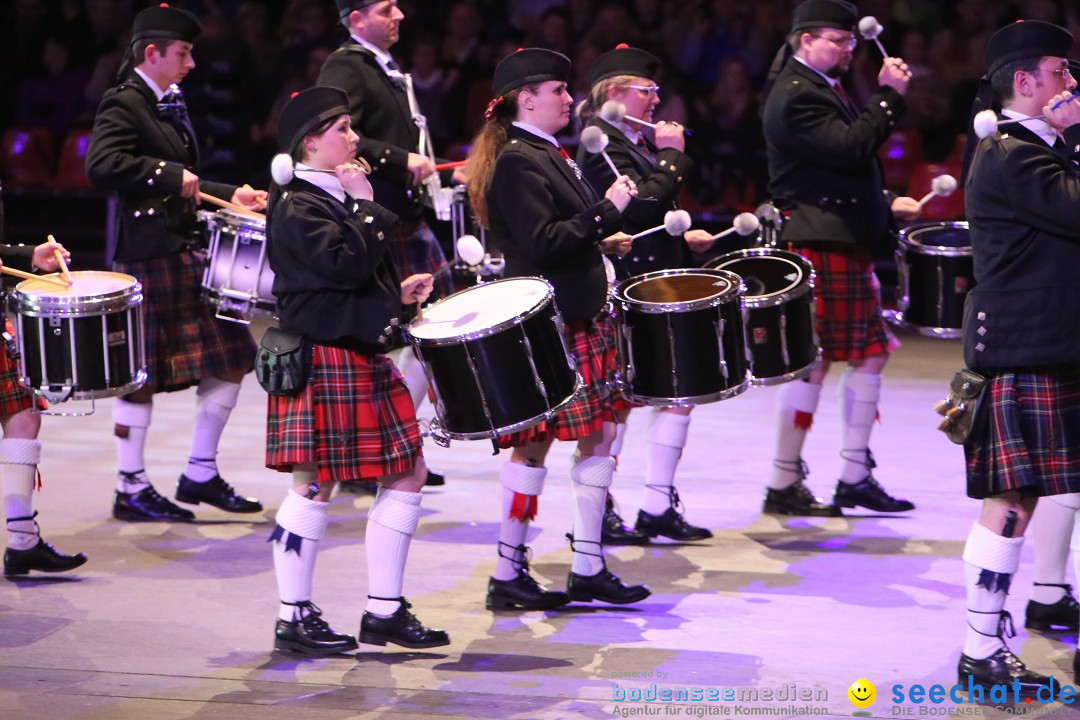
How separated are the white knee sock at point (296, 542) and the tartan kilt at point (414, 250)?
178 cm

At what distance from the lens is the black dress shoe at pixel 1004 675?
3.68 metres

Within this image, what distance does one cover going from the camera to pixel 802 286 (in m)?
4.97

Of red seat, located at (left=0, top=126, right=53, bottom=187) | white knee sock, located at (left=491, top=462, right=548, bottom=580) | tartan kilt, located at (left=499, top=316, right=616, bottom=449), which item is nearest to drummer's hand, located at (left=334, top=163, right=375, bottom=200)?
tartan kilt, located at (left=499, top=316, right=616, bottom=449)

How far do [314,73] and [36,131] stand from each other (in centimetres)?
247

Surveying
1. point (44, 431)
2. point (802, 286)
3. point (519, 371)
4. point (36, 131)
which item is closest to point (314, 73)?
point (36, 131)

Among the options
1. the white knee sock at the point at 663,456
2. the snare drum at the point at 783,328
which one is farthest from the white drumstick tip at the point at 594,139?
the white knee sock at the point at 663,456

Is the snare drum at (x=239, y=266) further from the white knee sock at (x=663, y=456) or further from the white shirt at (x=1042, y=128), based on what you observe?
the white shirt at (x=1042, y=128)

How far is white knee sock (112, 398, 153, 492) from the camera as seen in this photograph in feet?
18.2

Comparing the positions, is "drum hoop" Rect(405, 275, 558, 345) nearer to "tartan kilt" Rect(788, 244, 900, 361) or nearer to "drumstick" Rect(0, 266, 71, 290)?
"drumstick" Rect(0, 266, 71, 290)

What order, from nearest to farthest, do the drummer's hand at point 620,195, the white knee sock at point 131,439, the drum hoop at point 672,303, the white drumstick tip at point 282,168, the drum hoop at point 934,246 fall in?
the white drumstick tip at point 282,168, the drummer's hand at point 620,195, the drum hoop at point 672,303, the drum hoop at point 934,246, the white knee sock at point 131,439

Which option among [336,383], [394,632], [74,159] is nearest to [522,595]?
[394,632]

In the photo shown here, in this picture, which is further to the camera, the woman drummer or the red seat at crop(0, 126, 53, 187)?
the red seat at crop(0, 126, 53, 187)

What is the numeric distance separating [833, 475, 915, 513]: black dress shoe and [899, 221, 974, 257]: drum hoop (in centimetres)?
93

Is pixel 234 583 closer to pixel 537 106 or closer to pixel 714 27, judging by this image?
pixel 537 106
